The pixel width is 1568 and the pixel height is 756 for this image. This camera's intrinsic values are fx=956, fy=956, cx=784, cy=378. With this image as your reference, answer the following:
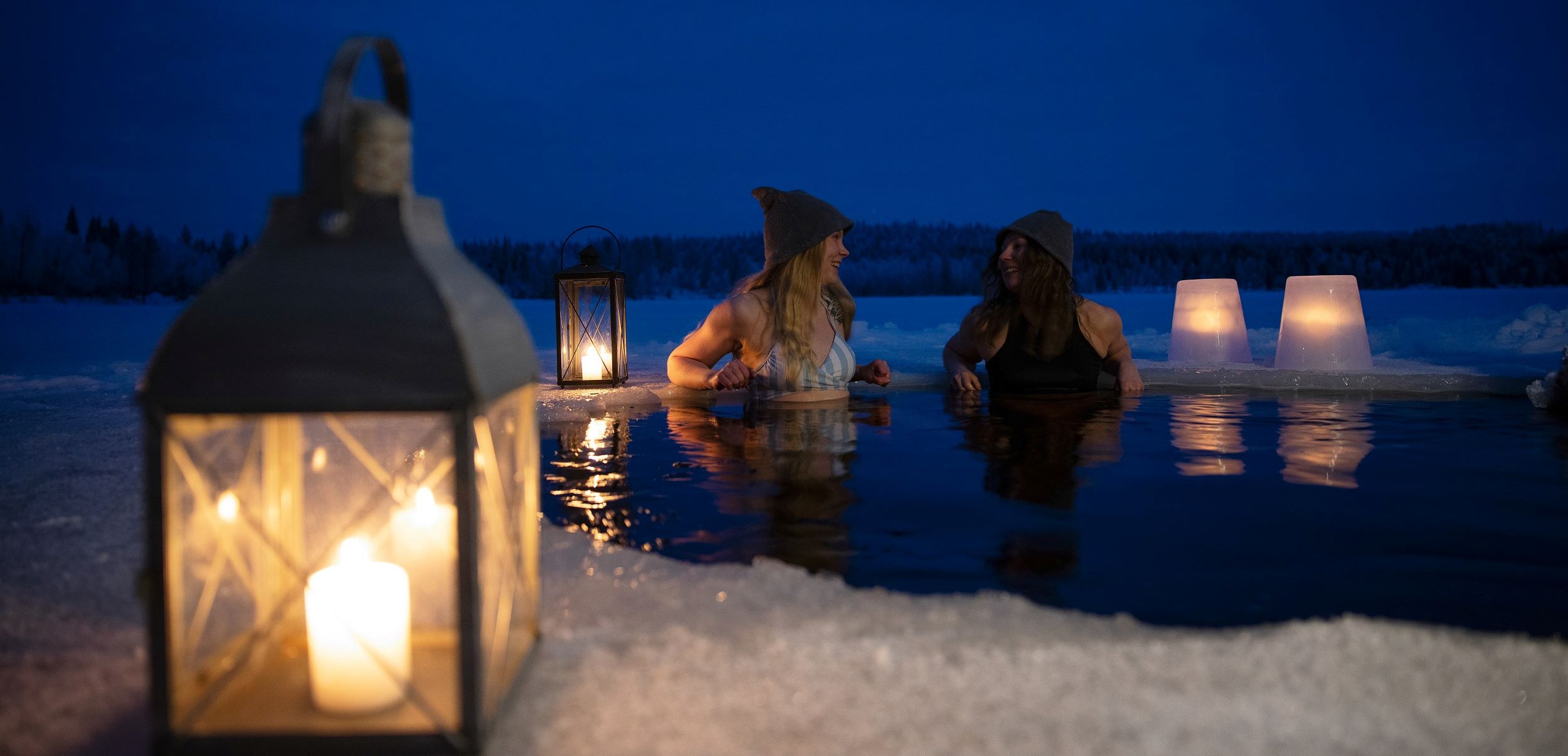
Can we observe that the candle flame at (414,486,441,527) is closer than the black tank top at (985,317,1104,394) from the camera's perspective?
Yes

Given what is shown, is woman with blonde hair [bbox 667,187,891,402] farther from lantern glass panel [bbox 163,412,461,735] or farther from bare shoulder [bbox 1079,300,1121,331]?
lantern glass panel [bbox 163,412,461,735]

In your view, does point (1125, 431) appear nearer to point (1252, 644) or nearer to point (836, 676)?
point (1252, 644)

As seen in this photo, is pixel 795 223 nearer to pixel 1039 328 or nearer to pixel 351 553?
pixel 1039 328

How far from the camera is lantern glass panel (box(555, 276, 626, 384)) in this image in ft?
17.1

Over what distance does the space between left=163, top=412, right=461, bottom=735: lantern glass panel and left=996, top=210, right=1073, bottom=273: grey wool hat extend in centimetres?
448

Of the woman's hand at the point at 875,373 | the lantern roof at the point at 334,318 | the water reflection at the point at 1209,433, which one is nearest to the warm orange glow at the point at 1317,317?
the water reflection at the point at 1209,433

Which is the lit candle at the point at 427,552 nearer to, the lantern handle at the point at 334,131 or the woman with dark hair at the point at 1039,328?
the lantern handle at the point at 334,131

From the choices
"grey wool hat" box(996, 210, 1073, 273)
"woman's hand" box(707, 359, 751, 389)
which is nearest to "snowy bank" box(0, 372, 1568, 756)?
"woman's hand" box(707, 359, 751, 389)

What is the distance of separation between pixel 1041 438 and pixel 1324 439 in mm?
1168

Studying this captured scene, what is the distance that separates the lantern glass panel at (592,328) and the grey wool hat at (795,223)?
0.87m

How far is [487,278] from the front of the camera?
126 centimetres

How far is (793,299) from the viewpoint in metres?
4.99

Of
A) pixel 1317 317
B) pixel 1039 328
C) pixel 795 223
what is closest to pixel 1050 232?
pixel 1039 328

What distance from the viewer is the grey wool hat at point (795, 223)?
491 cm
